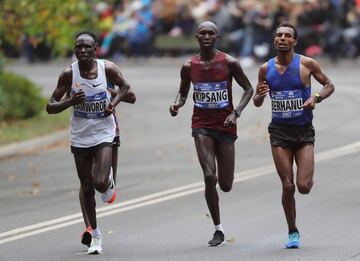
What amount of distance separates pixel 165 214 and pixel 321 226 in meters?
1.93

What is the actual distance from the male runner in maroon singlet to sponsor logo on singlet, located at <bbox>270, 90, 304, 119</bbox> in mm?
484

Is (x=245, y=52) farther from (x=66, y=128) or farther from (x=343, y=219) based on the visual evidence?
(x=343, y=219)

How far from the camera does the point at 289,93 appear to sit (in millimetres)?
10641

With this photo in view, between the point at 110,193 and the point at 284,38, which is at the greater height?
the point at 284,38

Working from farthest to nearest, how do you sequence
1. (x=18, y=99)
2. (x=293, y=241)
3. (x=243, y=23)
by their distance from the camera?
(x=243, y=23)
(x=18, y=99)
(x=293, y=241)

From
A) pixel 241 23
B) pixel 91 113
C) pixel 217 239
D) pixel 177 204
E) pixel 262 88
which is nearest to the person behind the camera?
pixel 262 88

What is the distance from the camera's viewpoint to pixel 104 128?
35.4ft

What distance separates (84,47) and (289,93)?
1.81 metres

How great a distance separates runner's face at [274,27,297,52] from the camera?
10562 mm

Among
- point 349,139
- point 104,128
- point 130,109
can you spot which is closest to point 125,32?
point 130,109

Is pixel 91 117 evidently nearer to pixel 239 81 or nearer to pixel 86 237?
pixel 86 237

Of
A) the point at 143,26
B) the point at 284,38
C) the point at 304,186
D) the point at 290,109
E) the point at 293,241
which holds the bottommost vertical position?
the point at 293,241

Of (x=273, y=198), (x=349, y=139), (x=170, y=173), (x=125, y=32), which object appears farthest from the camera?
(x=125, y=32)

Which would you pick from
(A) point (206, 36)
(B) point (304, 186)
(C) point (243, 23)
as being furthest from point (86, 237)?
(C) point (243, 23)
